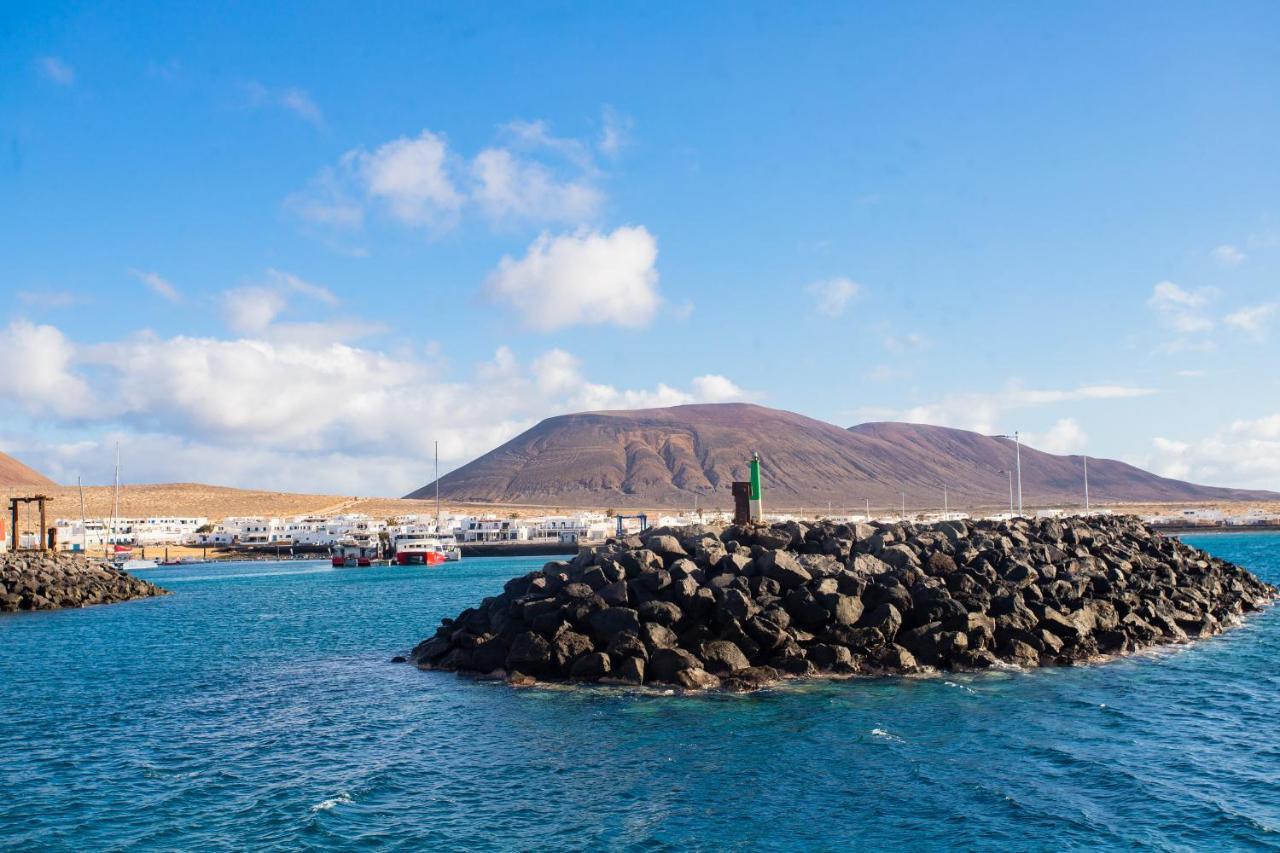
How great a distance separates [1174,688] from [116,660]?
35.7 metres

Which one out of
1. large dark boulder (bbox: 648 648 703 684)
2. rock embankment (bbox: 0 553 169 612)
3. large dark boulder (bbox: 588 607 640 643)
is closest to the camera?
large dark boulder (bbox: 648 648 703 684)

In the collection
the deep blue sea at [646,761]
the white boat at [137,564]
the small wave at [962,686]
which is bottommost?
the white boat at [137,564]

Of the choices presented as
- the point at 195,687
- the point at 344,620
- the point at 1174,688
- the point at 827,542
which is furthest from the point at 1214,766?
the point at 344,620

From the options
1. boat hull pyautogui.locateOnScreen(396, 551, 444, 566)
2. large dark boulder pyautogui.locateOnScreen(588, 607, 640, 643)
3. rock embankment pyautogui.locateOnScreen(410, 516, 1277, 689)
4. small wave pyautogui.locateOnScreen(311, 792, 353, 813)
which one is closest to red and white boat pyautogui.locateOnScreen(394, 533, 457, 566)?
boat hull pyautogui.locateOnScreen(396, 551, 444, 566)

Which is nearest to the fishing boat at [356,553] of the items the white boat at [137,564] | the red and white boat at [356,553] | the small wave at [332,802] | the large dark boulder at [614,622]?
the red and white boat at [356,553]

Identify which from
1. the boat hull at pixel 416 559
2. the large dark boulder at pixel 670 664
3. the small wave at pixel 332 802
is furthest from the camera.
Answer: the boat hull at pixel 416 559

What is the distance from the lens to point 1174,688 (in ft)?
83.7

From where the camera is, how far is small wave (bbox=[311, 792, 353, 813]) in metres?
17.1

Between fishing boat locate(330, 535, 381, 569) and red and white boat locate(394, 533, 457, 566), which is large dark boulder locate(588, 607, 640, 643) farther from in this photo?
fishing boat locate(330, 535, 381, 569)

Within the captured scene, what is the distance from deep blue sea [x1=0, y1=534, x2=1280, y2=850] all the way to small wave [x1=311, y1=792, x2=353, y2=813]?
2.4 inches

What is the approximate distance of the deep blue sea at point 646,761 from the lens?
15.7 m

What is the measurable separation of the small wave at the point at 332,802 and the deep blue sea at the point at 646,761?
2.4 inches

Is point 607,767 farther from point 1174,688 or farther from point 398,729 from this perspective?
point 1174,688

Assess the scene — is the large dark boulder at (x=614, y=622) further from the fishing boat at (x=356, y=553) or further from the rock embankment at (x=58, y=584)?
the fishing boat at (x=356, y=553)
